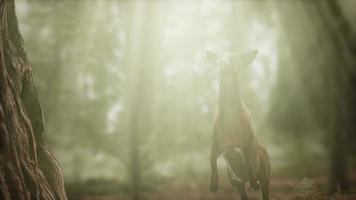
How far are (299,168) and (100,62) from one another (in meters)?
13.7

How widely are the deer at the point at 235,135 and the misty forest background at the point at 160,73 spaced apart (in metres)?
5.03

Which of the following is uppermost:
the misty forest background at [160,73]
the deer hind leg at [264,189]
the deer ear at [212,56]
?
the misty forest background at [160,73]

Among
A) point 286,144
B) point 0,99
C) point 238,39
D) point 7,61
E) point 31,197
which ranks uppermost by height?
point 238,39

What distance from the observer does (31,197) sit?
4.55 meters

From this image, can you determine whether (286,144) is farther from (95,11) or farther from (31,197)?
(31,197)

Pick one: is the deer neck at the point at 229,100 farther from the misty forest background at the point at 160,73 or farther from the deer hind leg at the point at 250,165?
the misty forest background at the point at 160,73

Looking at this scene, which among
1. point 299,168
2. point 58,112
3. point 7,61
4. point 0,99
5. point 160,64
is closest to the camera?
point 0,99

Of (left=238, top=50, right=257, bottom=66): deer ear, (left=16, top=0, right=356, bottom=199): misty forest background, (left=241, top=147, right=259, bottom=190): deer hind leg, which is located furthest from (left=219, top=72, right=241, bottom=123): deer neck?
(left=16, top=0, right=356, bottom=199): misty forest background

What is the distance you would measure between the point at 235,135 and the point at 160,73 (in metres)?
10.2

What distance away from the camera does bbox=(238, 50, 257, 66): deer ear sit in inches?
184

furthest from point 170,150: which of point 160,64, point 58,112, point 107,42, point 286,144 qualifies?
point 286,144

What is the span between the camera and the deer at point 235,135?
4551 mm

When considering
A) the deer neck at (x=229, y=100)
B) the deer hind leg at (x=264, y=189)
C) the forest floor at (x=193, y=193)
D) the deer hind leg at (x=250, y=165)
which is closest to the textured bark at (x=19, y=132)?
the deer neck at (x=229, y=100)

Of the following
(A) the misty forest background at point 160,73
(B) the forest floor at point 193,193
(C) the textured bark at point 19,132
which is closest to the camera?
(C) the textured bark at point 19,132
